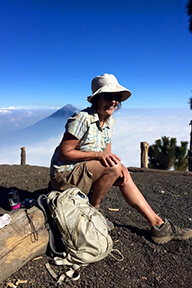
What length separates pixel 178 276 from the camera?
251 cm

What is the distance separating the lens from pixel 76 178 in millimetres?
3033

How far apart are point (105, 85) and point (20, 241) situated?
6.25 feet

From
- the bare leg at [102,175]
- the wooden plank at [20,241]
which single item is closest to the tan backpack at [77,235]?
the wooden plank at [20,241]

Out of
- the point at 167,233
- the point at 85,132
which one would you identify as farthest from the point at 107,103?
the point at 167,233

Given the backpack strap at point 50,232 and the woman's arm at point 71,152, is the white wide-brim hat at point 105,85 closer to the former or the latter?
the woman's arm at point 71,152

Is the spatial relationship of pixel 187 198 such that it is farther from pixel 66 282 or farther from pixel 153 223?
pixel 66 282

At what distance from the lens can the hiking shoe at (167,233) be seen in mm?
3047

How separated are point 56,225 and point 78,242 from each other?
1.17ft

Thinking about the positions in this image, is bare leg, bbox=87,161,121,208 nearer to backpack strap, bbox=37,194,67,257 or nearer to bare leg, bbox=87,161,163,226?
bare leg, bbox=87,161,163,226

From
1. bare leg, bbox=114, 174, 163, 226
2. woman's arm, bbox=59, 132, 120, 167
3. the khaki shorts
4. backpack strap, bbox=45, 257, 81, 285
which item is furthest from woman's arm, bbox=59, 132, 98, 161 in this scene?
backpack strap, bbox=45, 257, 81, 285

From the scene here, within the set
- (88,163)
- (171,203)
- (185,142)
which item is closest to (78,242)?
(88,163)

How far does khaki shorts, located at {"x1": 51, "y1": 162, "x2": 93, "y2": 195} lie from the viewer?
3029 millimetres

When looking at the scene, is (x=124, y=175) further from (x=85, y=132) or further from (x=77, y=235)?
(x=77, y=235)

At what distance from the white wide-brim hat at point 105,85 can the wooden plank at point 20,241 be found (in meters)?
1.48
